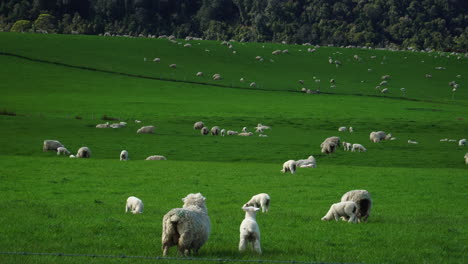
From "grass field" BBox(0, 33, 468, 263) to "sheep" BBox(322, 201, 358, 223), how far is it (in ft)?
1.86

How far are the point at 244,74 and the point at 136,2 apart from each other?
10309 cm

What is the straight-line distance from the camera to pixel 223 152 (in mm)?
40031

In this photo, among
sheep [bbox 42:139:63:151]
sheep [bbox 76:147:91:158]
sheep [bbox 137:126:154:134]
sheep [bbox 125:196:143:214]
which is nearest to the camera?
sheep [bbox 125:196:143:214]

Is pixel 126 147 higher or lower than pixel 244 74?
lower

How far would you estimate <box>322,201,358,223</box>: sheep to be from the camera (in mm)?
17719

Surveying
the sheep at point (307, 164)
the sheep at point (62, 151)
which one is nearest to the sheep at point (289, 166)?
the sheep at point (307, 164)

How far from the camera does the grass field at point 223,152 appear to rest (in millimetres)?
15094

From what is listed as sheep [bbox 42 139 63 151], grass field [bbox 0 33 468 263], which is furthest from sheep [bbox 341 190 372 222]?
sheep [bbox 42 139 63 151]

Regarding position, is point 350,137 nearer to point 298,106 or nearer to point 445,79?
point 298,106

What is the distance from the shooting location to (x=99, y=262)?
40.0 feet

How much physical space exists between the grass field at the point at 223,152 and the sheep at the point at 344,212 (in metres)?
0.57

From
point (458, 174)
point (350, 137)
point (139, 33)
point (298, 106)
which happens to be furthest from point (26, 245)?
point (139, 33)

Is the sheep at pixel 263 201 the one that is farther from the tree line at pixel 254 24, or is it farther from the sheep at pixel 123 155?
the tree line at pixel 254 24

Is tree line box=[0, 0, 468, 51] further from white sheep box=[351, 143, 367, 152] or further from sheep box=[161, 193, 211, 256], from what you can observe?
sheep box=[161, 193, 211, 256]
